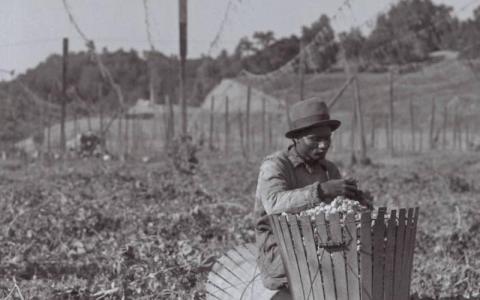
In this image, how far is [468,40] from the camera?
3474 inches

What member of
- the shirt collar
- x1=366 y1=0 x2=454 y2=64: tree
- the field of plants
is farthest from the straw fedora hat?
x1=366 y1=0 x2=454 y2=64: tree

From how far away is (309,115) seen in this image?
454cm

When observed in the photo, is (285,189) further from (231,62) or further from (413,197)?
(231,62)

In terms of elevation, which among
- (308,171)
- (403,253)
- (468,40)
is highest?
(468,40)

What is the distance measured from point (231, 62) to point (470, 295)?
251 ft

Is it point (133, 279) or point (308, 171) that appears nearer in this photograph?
point (308, 171)

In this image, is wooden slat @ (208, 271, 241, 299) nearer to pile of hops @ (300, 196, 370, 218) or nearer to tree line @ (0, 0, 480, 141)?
pile of hops @ (300, 196, 370, 218)

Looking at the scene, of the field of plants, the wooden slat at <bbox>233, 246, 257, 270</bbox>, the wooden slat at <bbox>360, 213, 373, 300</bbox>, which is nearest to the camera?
the wooden slat at <bbox>360, 213, 373, 300</bbox>

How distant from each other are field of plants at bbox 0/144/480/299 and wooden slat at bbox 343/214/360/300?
2.07m

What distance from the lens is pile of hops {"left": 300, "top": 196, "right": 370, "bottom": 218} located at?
399cm

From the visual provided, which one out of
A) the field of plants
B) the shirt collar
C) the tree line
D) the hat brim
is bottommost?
the field of plants

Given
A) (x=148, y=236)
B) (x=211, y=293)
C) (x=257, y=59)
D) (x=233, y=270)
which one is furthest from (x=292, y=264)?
(x=257, y=59)

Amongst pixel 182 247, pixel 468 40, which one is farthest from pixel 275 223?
pixel 468 40

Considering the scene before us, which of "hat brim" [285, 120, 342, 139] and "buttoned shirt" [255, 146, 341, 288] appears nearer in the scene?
"buttoned shirt" [255, 146, 341, 288]
